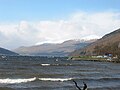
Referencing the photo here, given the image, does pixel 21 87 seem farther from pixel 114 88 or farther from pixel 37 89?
pixel 114 88

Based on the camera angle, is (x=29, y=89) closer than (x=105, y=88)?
Yes

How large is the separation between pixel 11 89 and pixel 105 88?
13.3 metres

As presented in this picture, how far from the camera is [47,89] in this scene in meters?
47.2

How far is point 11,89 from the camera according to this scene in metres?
46.5

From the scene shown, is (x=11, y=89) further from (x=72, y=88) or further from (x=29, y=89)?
(x=72, y=88)

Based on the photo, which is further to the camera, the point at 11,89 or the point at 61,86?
the point at 61,86

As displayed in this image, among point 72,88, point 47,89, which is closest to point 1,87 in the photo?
point 47,89

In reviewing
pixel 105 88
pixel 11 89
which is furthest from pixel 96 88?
pixel 11 89

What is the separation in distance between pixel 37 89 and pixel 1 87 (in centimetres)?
500

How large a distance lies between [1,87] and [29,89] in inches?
161

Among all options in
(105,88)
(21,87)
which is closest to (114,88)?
(105,88)

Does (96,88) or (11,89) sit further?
(96,88)

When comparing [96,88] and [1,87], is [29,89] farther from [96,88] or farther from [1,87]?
[96,88]

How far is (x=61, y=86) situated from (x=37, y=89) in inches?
200
